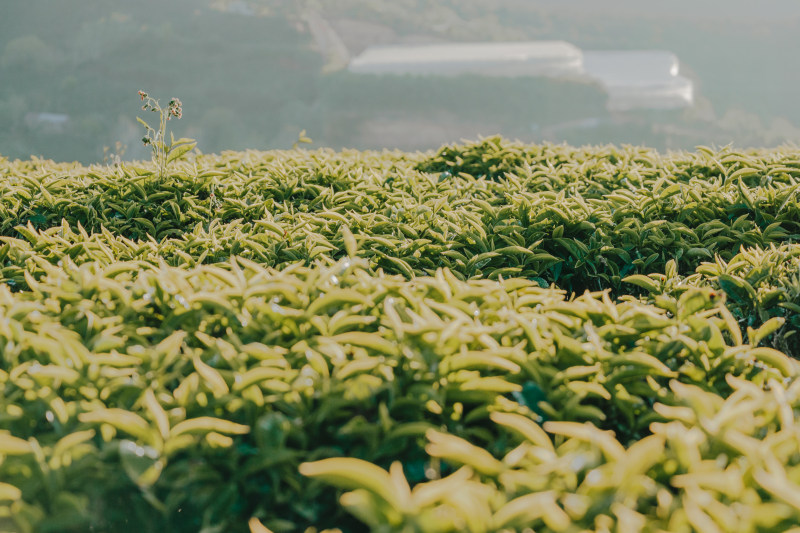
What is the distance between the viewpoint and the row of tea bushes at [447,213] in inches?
148

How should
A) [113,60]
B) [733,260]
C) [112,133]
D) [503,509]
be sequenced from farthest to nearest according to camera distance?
1. [113,60]
2. [112,133]
3. [733,260]
4. [503,509]

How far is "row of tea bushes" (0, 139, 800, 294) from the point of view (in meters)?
3.77

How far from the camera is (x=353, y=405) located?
2096 millimetres

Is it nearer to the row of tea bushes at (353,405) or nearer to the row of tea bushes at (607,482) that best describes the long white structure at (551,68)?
the row of tea bushes at (353,405)

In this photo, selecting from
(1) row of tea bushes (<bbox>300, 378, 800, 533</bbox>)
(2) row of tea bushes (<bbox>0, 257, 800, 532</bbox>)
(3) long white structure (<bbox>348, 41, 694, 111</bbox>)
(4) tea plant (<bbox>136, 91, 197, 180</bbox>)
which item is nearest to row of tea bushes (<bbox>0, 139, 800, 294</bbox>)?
(4) tea plant (<bbox>136, 91, 197, 180</bbox>)

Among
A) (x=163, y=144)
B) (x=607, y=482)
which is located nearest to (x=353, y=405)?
(x=607, y=482)

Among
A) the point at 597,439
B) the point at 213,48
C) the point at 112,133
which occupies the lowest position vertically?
the point at 112,133

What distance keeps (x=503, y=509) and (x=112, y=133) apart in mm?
39033

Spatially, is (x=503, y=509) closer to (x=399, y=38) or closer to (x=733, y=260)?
(x=733, y=260)

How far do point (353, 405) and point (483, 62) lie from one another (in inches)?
1705

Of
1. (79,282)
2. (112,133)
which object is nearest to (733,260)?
(79,282)

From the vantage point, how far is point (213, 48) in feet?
149

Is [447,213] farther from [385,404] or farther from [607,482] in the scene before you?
[607,482]

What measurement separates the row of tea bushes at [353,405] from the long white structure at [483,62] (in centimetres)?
4103
